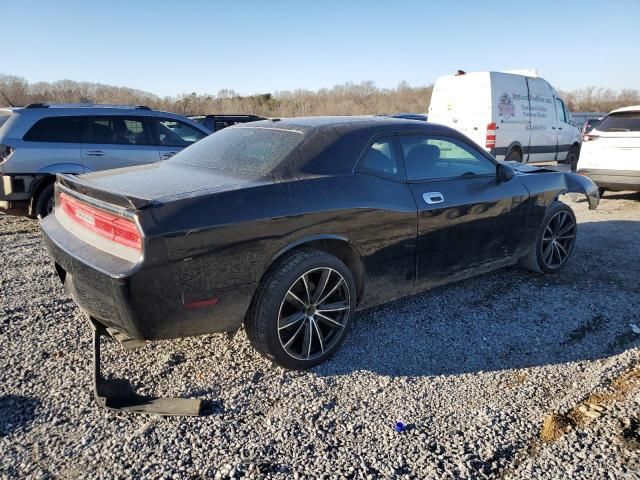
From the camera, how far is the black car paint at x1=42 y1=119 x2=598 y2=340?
2525 mm

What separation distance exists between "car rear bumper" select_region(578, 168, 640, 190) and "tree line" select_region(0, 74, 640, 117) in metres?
32.2

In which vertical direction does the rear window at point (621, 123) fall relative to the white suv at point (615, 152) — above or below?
above

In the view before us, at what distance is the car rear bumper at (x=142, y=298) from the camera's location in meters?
2.46

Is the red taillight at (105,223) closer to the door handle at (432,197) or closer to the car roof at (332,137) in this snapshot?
the car roof at (332,137)

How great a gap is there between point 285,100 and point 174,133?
157 ft

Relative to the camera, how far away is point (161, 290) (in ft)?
8.22

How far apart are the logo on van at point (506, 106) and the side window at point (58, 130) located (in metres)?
8.92

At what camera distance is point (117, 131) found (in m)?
7.00

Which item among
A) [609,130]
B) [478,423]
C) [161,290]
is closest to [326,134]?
[161,290]

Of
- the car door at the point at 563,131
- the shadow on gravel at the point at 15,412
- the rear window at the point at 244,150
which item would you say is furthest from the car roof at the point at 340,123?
the car door at the point at 563,131

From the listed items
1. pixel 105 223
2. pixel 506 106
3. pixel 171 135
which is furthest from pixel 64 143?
pixel 506 106

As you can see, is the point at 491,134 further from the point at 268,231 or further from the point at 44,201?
the point at 268,231

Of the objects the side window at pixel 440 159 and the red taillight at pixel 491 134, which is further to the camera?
the red taillight at pixel 491 134

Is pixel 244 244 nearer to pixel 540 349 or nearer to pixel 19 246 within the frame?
pixel 540 349
